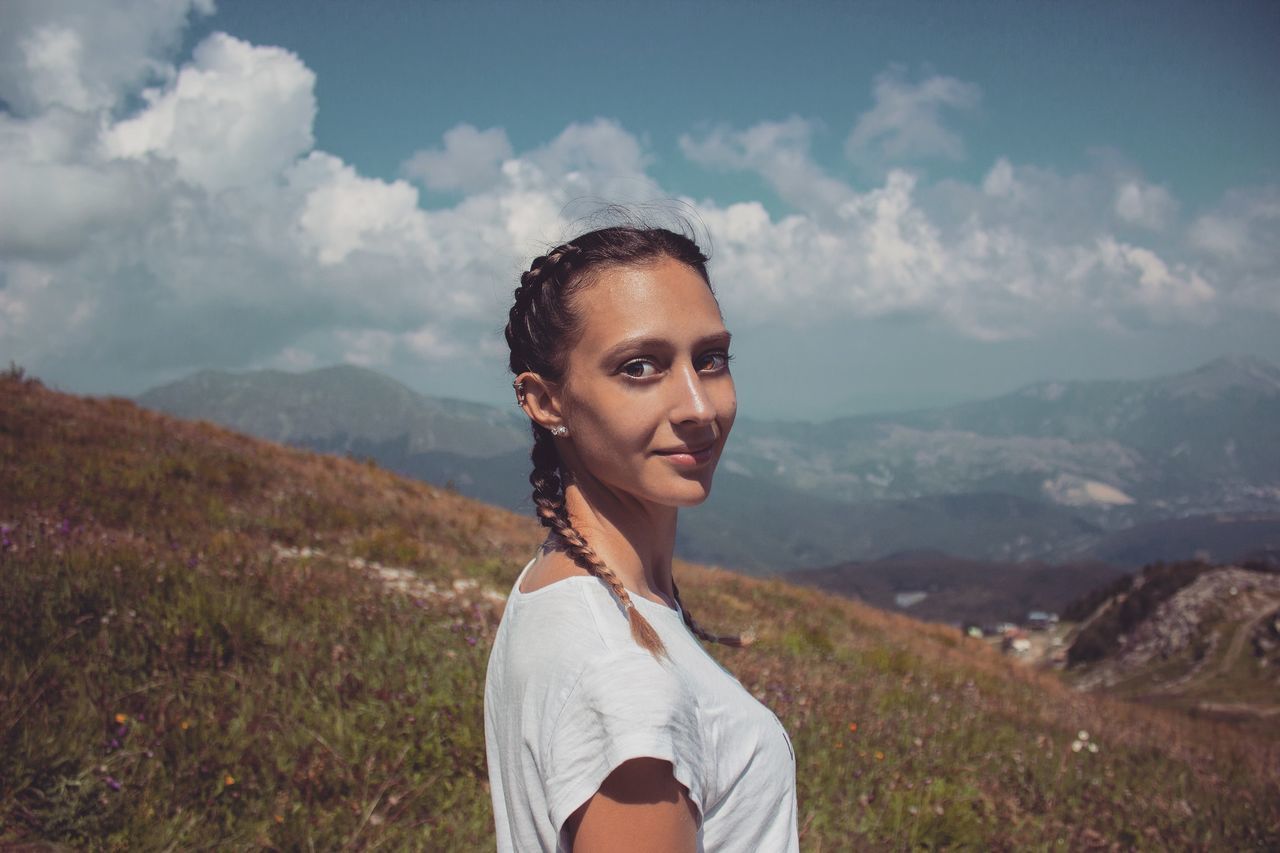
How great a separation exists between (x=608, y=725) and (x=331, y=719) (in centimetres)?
353

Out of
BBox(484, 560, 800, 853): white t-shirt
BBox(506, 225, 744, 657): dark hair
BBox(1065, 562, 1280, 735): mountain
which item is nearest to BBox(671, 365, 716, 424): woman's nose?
BBox(506, 225, 744, 657): dark hair

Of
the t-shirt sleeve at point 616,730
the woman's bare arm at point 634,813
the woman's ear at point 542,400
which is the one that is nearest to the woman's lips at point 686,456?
the woman's ear at point 542,400

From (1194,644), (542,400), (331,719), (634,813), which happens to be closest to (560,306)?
(542,400)

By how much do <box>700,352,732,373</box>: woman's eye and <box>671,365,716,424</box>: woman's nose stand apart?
0.10 m

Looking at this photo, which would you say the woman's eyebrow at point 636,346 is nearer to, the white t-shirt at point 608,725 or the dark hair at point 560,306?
the dark hair at point 560,306

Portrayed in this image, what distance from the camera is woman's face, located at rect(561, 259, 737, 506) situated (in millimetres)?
1570

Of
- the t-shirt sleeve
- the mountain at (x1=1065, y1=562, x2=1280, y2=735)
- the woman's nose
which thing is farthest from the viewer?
the mountain at (x1=1065, y1=562, x2=1280, y2=735)

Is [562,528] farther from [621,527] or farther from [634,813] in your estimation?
[634,813]

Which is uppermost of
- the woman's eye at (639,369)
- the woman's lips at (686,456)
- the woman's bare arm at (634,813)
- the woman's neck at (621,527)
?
the woman's eye at (639,369)

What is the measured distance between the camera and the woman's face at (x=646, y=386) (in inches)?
61.8

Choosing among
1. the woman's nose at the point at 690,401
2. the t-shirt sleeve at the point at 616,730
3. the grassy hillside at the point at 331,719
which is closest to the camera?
the t-shirt sleeve at the point at 616,730

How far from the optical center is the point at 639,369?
5.24 feet

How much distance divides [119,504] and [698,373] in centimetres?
846

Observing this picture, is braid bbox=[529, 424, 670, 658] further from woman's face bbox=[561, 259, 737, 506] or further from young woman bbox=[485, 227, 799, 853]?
woman's face bbox=[561, 259, 737, 506]
